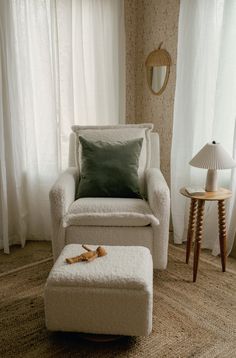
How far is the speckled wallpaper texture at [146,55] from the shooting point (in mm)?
2771

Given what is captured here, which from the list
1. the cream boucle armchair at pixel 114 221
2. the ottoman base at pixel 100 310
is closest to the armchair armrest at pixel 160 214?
the cream boucle armchair at pixel 114 221

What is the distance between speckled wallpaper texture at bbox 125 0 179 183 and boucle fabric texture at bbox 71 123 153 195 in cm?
45

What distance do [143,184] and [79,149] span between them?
0.54m

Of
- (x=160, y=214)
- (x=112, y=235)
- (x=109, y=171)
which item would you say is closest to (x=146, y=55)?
(x=109, y=171)

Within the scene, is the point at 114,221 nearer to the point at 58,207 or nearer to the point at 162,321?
the point at 58,207

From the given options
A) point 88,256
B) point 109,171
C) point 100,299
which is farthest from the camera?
point 109,171

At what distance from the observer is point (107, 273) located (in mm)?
1485

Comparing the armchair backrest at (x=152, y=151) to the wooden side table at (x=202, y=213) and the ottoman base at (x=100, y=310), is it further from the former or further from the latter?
the ottoman base at (x=100, y=310)

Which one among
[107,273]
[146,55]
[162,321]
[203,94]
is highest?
[146,55]

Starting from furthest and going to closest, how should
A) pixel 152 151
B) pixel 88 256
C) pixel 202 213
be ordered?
1. pixel 152 151
2. pixel 202 213
3. pixel 88 256

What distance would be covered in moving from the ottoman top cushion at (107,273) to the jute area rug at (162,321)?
0.35 m

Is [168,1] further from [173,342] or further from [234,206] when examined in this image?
[173,342]

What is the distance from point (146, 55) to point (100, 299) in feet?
7.45

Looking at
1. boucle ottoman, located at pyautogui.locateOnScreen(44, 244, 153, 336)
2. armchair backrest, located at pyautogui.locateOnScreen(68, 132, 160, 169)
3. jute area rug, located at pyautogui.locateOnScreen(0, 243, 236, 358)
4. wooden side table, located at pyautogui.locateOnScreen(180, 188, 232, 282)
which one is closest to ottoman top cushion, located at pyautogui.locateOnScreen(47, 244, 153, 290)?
boucle ottoman, located at pyautogui.locateOnScreen(44, 244, 153, 336)
